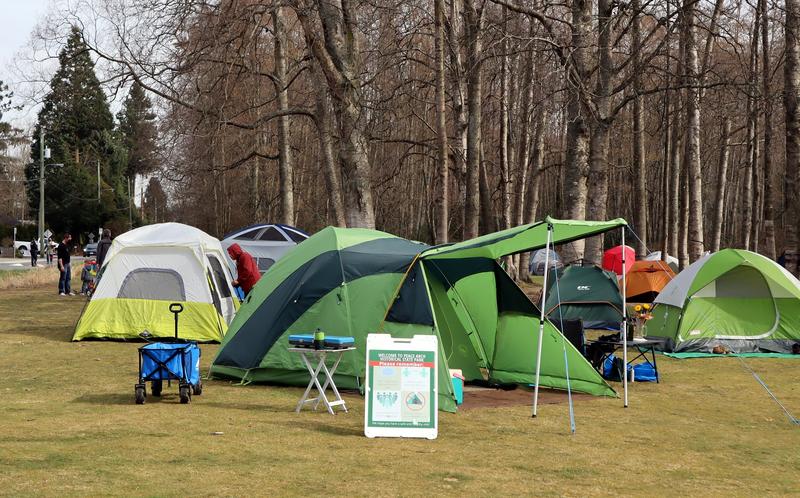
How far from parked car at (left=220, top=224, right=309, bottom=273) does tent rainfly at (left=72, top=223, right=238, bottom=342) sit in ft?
29.9

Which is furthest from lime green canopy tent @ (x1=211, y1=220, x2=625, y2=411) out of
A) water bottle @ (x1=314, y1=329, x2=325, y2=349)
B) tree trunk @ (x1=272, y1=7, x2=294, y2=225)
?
tree trunk @ (x1=272, y1=7, x2=294, y2=225)

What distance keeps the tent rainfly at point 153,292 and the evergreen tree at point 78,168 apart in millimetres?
54150

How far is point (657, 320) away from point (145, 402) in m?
9.71

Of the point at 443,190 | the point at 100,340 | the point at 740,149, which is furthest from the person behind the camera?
the point at 740,149

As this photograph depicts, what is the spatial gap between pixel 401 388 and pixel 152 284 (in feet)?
27.4

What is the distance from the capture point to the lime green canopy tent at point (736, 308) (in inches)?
632

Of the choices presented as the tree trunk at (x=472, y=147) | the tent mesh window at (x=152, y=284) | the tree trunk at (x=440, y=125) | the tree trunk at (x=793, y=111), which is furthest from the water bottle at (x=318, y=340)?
the tree trunk at (x=472, y=147)

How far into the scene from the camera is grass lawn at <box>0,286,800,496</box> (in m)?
6.98

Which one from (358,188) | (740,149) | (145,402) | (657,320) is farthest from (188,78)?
(740,149)

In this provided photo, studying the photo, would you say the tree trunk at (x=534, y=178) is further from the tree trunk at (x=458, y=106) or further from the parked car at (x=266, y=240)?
the parked car at (x=266, y=240)

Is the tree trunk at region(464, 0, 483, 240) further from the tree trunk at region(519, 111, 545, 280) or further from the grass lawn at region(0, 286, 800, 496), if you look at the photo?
the grass lawn at region(0, 286, 800, 496)

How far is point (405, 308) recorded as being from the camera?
11.1m

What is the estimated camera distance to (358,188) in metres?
19.6

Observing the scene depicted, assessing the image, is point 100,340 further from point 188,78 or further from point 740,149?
point 740,149
